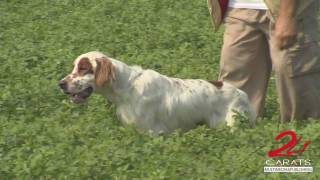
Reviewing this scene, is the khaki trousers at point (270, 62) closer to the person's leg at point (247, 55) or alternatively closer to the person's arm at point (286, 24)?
the person's leg at point (247, 55)

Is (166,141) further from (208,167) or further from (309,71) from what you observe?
(309,71)

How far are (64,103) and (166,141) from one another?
186cm

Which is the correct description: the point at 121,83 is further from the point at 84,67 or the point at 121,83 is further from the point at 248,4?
the point at 248,4

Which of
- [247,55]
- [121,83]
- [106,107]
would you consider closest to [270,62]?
[247,55]

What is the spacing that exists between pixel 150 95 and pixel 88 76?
0.55 metres

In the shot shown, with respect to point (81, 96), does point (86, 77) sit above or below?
above

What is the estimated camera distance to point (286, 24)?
21.5ft

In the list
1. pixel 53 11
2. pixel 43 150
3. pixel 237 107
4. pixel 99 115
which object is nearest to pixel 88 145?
pixel 43 150

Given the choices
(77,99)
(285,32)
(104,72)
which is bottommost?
(77,99)

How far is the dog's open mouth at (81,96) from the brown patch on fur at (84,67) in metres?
0.15

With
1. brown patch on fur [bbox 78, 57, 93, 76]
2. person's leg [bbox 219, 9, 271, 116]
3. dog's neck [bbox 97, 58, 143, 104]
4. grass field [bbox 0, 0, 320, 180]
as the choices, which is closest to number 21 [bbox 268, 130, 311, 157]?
grass field [bbox 0, 0, 320, 180]

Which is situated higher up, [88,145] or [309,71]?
[309,71]

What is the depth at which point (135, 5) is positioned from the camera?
A: 13.7 m

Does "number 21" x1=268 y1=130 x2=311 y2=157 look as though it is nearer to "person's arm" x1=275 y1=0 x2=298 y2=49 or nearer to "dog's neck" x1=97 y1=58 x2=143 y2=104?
"person's arm" x1=275 y1=0 x2=298 y2=49
